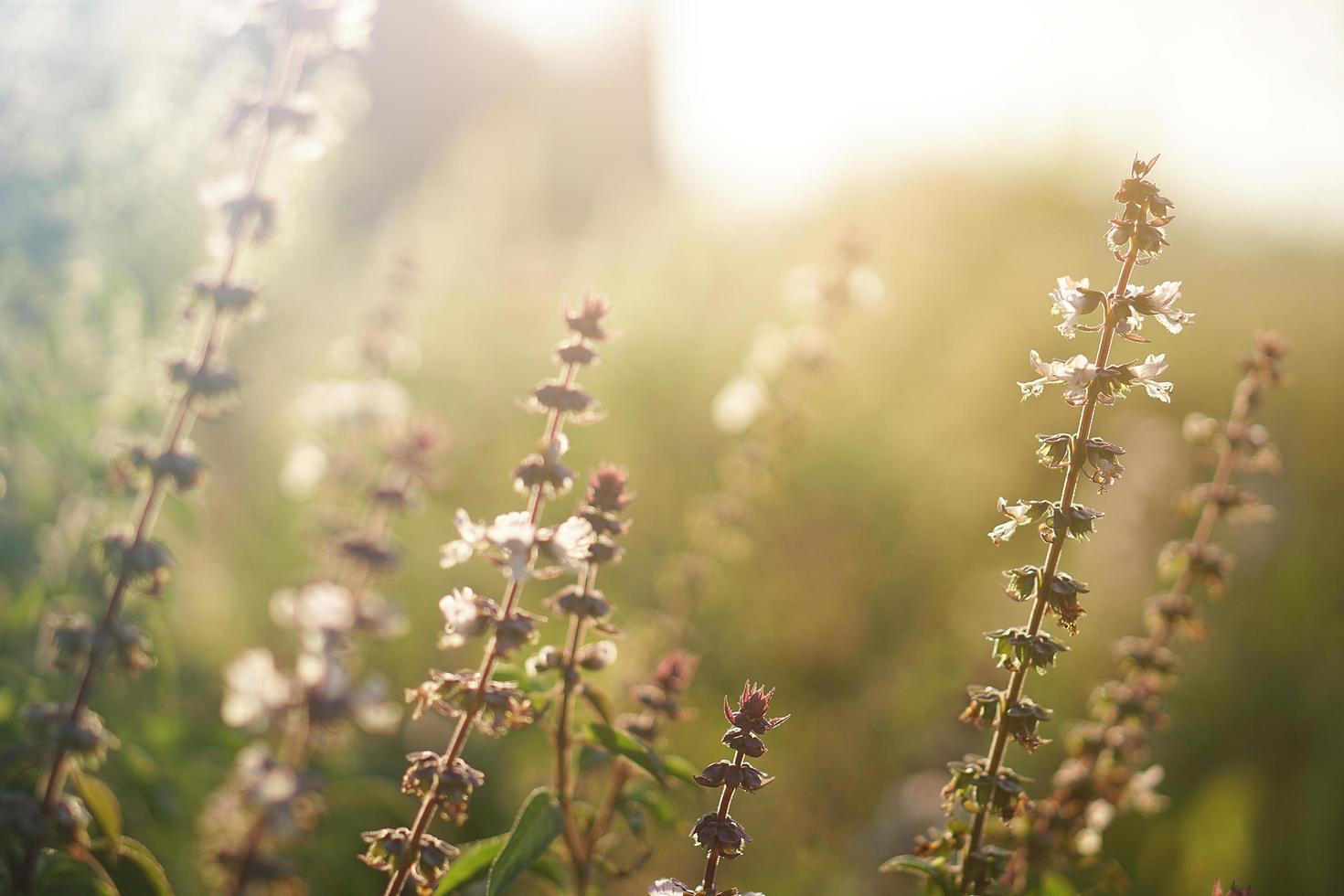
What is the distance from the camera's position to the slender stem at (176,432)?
86.3 inches

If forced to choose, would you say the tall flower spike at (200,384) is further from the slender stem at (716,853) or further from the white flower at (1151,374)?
the white flower at (1151,374)

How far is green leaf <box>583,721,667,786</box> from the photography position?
190cm

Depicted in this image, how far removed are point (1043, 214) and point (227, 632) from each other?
402 inches

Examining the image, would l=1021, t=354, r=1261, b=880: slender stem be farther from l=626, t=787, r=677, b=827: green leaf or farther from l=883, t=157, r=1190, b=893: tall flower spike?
l=626, t=787, r=677, b=827: green leaf

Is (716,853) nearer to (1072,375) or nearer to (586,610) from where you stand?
(586,610)

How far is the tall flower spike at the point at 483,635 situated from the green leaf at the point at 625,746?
0.14m

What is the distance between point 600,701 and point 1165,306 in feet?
4.70

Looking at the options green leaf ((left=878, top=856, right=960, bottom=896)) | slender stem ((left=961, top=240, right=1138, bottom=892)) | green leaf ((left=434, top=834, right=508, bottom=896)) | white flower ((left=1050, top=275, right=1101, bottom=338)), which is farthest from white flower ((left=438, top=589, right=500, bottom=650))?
Answer: white flower ((left=1050, top=275, right=1101, bottom=338))

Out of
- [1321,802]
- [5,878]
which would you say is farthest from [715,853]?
[1321,802]

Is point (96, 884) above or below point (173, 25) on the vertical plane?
below

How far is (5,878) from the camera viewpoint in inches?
88.7

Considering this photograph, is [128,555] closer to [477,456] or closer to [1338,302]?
[477,456]

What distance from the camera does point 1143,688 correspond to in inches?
99.5

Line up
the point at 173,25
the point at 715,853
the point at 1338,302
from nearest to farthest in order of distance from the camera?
the point at 715,853
the point at 173,25
the point at 1338,302
